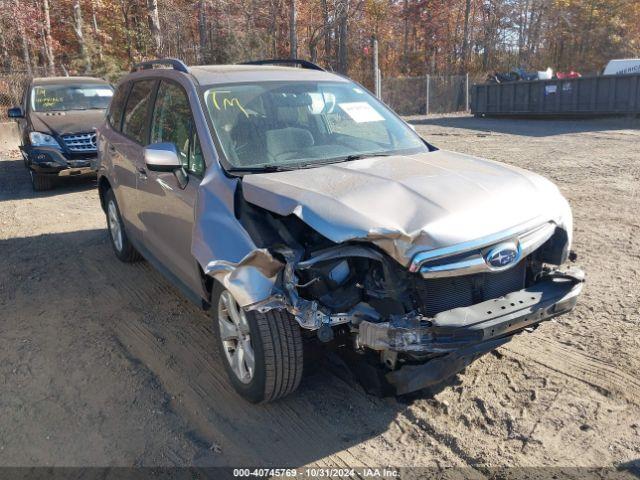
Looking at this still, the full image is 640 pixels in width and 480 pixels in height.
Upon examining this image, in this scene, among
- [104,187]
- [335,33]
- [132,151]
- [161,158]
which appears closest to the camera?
[161,158]

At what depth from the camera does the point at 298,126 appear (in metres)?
4.14

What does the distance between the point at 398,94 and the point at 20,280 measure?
2544 cm

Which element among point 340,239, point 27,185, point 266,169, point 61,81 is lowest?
point 27,185

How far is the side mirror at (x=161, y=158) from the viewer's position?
12.3ft

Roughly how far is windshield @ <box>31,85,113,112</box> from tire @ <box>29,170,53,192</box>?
1.35 m

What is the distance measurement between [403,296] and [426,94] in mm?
27473

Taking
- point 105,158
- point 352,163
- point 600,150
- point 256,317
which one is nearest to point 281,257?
point 256,317

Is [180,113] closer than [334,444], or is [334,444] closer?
[334,444]

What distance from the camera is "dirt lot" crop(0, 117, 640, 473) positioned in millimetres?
3018

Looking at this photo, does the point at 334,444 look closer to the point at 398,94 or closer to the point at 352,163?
the point at 352,163

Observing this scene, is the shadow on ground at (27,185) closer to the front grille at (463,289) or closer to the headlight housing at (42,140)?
the headlight housing at (42,140)

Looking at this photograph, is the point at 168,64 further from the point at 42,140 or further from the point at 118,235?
the point at 42,140

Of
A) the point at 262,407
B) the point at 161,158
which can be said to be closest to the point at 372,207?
the point at 262,407

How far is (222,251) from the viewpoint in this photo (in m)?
3.22
